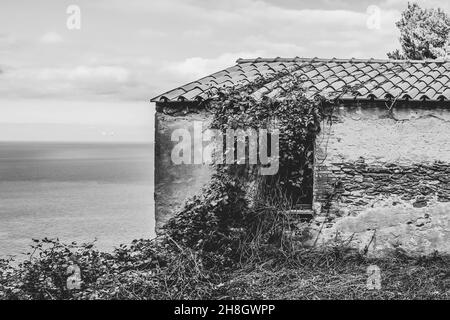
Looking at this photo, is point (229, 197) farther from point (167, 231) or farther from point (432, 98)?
point (432, 98)

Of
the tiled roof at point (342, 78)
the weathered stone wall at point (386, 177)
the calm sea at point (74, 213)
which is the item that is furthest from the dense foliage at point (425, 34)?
the calm sea at point (74, 213)

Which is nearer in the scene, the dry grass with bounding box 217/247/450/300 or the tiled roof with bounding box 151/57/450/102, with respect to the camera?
the dry grass with bounding box 217/247/450/300

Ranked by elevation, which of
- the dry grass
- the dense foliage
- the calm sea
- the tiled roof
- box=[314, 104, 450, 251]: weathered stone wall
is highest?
the dense foliage

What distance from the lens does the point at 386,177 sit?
823 centimetres

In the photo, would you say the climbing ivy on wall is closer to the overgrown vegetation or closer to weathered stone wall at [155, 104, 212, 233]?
the overgrown vegetation

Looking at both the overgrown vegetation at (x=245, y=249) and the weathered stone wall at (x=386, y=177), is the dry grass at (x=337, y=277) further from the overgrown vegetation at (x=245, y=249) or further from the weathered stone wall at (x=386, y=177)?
the weathered stone wall at (x=386, y=177)

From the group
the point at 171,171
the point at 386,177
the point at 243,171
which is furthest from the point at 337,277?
the point at 171,171

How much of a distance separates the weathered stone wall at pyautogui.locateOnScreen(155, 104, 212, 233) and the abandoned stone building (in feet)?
0.06

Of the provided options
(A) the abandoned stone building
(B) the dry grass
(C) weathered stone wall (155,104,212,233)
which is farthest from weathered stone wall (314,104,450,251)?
(C) weathered stone wall (155,104,212,233)

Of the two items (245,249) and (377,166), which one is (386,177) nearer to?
(377,166)

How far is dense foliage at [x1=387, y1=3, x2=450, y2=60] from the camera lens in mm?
20766

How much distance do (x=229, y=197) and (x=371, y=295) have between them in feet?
9.17
